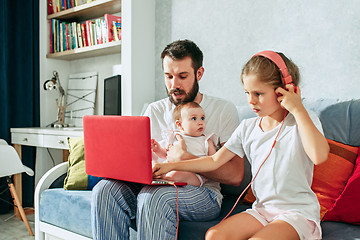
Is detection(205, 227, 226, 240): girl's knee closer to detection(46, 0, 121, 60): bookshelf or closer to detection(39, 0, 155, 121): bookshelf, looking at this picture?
detection(39, 0, 155, 121): bookshelf

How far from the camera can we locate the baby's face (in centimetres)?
144

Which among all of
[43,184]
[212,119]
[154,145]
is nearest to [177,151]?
[154,145]

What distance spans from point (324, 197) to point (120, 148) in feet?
2.72

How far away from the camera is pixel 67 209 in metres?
1.77

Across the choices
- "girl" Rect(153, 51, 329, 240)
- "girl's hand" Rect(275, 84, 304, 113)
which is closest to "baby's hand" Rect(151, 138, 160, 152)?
"girl" Rect(153, 51, 329, 240)

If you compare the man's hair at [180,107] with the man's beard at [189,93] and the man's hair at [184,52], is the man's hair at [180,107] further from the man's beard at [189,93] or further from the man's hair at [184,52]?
the man's hair at [184,52]

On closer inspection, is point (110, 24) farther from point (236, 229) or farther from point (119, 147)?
point (236, 229)

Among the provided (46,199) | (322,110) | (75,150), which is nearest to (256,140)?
(322,110)

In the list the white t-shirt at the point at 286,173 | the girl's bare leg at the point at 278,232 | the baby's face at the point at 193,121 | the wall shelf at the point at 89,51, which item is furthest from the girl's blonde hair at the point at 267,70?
the wall shelf at the point at 89,51

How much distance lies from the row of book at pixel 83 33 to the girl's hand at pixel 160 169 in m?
1.55

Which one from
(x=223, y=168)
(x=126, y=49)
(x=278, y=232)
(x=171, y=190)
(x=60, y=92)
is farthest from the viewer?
(x=60, y=92)

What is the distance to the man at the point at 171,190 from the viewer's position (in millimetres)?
1218

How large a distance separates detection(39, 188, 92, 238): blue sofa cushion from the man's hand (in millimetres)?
548

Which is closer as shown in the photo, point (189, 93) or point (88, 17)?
point (189, 93)
